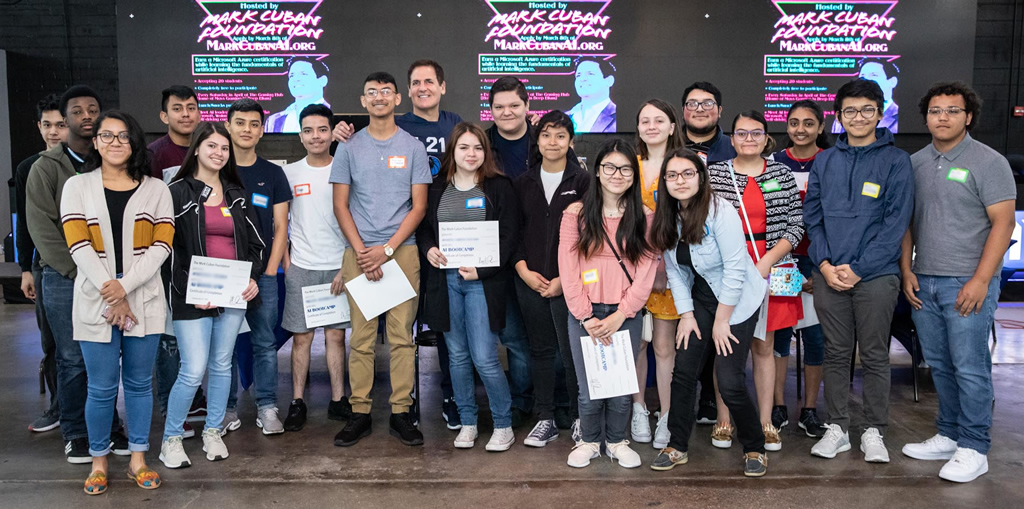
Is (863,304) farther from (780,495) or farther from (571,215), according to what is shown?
(571,215)

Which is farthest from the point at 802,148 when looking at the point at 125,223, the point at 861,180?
the point at 125,223

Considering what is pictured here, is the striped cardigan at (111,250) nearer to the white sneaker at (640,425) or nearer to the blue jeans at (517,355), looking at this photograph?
the blue jeans at (517,355)

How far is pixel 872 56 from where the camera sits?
7469 mm

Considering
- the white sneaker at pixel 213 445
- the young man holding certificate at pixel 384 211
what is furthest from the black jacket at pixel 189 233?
the white sneaker at pixel 213 445

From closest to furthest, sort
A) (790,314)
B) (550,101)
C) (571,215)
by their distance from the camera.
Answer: (571,215) < (790,314) < (550,101)

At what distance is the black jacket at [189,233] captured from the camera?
3.19 metres

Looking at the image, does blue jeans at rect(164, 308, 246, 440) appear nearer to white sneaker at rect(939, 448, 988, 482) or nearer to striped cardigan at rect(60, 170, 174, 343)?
striped cardigan at rect(60, 170, 174, 343)

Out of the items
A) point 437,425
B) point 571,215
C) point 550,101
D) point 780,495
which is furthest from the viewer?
point 550,101

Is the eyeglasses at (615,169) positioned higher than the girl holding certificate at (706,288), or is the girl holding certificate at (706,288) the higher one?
the eyeglasses at (615,169)

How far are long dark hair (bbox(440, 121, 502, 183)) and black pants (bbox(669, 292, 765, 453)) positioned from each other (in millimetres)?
1145

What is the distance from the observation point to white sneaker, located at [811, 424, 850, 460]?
337 cm

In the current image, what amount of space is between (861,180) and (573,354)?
1.52 metres

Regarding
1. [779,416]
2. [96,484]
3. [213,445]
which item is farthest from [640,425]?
[96,484]

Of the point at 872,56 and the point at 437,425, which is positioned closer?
the point at 437,425
